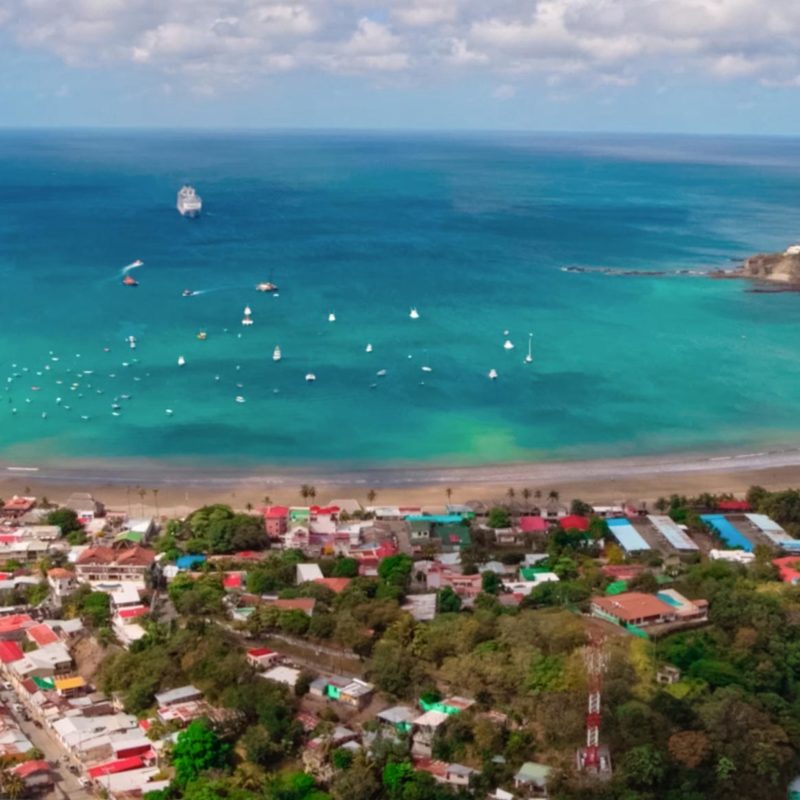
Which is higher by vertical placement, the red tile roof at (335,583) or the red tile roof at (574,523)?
the red tile roof at (335,583)

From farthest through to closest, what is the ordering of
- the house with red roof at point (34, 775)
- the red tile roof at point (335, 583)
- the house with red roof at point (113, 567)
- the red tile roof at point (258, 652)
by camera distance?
1. the house with red roof at point (113, 567)
2. the red tile roof at point (335, 583)
3. the red tile roof at point (258, 652)
4. the house with red roof at point (34, 775)

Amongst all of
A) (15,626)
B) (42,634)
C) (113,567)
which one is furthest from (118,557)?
(42,634)

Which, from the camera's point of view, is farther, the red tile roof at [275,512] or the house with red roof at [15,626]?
the red tile roof at [275,512]

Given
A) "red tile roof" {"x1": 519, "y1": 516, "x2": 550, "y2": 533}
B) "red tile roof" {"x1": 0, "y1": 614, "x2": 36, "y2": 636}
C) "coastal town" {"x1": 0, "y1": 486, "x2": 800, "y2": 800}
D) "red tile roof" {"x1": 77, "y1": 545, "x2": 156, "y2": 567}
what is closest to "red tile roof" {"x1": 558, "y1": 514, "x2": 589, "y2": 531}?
"coastal town" {"x1": 0, "y1": 486, "x2": 800, "y2": 800}

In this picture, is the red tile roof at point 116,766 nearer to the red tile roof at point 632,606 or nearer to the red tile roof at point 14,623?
the red tile roof at point 14,623

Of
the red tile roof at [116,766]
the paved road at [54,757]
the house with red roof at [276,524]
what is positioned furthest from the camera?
the house with red roof at [276,524]

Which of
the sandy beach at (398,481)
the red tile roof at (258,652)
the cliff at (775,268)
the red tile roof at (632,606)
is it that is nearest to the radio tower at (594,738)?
the red tile roof at (632,606)

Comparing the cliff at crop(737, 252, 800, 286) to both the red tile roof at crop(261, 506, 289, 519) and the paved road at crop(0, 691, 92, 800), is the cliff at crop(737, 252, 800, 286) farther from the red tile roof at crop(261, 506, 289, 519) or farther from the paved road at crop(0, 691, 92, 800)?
the paved road at crop(0, 691, 92, 800)
